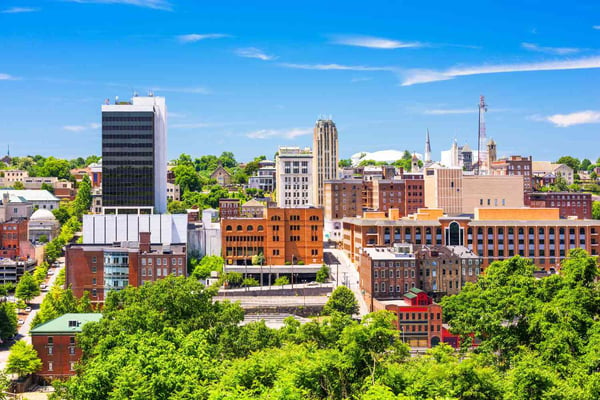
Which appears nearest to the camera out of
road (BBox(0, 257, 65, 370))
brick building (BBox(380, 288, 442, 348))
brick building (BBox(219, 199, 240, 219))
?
road (BBox(0, 257, 65, 370))

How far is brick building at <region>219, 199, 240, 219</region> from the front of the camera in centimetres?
16562

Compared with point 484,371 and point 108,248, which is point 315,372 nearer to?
point 484,371

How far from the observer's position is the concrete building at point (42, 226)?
163m

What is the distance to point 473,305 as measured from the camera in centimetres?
7300

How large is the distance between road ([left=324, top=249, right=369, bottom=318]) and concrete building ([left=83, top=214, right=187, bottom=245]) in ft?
82.9

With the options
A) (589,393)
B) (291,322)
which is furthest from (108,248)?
(589,393)

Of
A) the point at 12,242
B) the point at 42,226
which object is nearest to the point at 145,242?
the point at 12,242

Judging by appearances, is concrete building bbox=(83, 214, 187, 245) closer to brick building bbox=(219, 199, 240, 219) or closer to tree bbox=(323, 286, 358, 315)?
tree bbox=(323, 286, 358, 315)

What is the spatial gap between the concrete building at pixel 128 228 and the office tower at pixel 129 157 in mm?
5955

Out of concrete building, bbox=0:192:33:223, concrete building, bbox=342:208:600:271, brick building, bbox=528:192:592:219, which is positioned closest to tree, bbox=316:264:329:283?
concrete building, bbox=342:208:600:271

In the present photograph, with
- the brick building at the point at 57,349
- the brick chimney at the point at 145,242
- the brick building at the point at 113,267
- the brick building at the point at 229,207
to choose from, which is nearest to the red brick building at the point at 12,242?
the brick building at the point at 113,267

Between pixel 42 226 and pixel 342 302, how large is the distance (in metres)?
81.1

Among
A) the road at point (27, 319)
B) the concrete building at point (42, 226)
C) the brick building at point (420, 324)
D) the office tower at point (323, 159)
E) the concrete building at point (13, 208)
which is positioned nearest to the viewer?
the road at point (27, 319)

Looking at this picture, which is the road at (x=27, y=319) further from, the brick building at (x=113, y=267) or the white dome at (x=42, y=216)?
the white dome at (x=42, y=216)
